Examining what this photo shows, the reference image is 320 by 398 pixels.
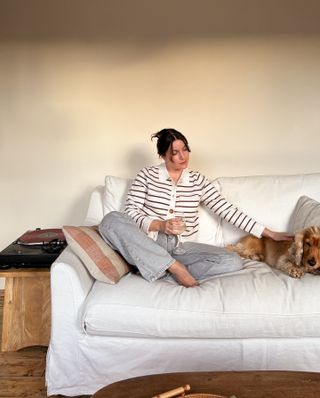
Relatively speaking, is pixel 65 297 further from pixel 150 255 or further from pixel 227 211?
pixel 227 211

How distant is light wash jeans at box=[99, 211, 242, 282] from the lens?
5.42 ft

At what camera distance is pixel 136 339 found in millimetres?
1519

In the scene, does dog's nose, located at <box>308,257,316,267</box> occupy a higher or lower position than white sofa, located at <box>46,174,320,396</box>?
higher

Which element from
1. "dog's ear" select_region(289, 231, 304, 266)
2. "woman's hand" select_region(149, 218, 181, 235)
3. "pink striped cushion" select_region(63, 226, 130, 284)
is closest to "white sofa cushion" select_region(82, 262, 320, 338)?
"pink striped cushion" select_region(63, 226, 130, 284)

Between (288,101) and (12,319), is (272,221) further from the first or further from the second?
(12,319)

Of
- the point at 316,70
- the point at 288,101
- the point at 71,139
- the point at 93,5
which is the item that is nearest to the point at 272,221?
the point at 288,101

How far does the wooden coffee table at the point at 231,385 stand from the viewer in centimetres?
92

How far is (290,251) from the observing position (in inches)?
70.4

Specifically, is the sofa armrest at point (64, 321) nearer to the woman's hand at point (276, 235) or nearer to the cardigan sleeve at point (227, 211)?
the cardigan sleeve at point (227, 211)

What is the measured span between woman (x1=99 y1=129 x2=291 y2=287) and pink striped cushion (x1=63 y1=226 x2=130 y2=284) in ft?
0.15

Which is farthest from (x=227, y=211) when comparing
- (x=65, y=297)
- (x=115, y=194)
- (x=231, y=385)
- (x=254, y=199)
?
(x=231, y=385)

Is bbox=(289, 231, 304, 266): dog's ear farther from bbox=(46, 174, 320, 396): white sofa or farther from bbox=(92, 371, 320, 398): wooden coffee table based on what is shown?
bbox=(92, 371, 320, 398): wooden coffee table

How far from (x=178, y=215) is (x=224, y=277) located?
0.45 m

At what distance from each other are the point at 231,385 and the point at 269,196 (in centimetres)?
137
